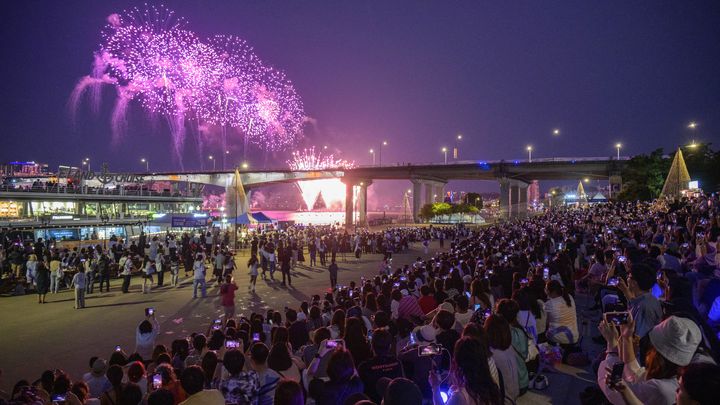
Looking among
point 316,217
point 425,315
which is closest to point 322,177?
point 316,217

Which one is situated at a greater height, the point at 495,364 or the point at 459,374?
the point at 459,374

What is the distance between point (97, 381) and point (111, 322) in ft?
29.7

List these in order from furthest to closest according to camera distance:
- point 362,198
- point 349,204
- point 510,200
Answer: point 362,198
point 349,204
point 510,200

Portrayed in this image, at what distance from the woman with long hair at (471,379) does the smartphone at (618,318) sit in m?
1.05

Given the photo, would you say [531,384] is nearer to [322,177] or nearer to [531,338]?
[531,338]

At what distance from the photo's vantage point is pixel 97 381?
17.8 feet

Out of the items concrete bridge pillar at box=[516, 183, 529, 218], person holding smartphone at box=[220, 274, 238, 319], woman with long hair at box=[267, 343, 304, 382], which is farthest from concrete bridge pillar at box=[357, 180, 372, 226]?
woman with long hair at box=[267, 343, 304, 382]

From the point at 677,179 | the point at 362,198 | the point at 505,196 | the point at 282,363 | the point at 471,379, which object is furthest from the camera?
the point at 362,198

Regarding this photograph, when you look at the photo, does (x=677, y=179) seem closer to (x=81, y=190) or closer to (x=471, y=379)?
(x=471, y=379)

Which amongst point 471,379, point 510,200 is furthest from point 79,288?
point 510,200

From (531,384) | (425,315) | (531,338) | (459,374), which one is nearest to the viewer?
(459,374)

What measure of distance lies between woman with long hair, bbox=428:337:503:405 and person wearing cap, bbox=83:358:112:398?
4729 millimetres

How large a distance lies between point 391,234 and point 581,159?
160 ft

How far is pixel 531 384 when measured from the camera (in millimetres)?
6227
